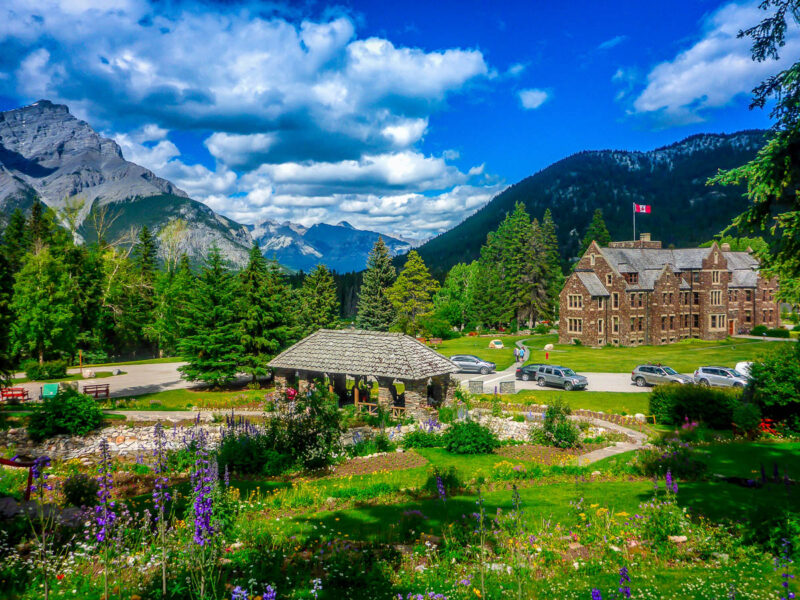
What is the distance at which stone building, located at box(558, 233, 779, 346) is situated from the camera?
2254 inches

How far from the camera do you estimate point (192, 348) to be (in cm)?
3356

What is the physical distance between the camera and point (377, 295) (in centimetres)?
5888

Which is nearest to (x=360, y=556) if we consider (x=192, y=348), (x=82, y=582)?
(x=82, y=582)

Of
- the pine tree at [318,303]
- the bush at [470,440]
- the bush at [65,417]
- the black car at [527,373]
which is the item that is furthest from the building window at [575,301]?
the bush at [65,417]

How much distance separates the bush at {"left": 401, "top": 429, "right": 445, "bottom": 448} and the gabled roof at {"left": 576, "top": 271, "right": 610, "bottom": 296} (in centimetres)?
4264

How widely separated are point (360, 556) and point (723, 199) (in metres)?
236

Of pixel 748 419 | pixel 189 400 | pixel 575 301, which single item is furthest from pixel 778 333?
pixel 189 400

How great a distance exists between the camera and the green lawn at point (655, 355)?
42438 mm

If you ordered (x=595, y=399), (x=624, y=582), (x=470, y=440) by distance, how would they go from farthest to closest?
(x=595, y=399) < (x=470, y=440) < (x=624, y=582)

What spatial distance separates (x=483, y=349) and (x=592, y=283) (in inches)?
652

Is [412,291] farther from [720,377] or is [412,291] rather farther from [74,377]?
[74,377]

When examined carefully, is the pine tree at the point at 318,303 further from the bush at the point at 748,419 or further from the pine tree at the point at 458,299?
the bush at the point at 748,419

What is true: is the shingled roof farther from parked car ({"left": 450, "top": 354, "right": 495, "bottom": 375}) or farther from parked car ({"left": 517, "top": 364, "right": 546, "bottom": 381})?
parked car ({"left": 450, "top": 354, "right": 495, "bottom": 375})

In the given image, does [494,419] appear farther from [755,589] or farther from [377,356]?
[755,589]
